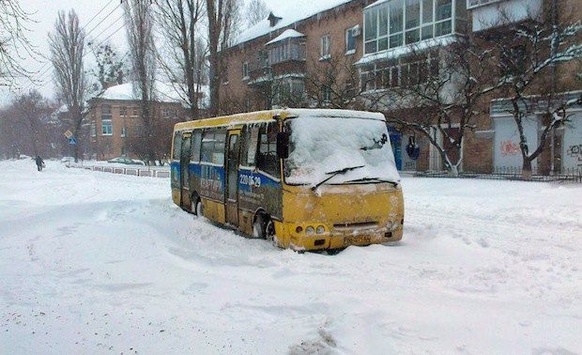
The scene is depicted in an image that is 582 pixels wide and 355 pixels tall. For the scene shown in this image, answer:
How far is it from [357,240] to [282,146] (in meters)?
1.96

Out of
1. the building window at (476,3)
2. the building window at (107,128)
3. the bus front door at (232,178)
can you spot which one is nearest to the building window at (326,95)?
the building window at (476,3)

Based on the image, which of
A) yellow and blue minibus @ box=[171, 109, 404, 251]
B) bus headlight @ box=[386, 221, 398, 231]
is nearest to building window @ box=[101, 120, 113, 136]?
yellow and blue minibus @ box=[171, 109, 404, 251]

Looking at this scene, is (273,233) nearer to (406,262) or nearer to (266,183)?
(266,183)

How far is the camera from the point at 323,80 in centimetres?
2967

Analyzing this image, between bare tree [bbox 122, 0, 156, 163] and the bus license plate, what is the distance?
3022 centimetres

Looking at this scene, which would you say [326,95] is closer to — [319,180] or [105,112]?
[319,180]

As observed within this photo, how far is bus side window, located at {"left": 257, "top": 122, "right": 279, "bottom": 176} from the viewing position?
8.77m

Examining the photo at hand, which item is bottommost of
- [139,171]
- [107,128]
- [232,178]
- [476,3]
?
[139,171]

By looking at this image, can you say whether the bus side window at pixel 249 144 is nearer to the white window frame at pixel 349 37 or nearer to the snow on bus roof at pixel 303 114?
the snow on bus roof at pixel 303 114

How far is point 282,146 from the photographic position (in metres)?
8.22

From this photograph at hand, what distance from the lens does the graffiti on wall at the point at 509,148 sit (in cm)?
2592

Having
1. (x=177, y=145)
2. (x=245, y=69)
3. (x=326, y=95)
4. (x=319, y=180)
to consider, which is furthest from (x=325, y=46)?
(x=319, y=180)

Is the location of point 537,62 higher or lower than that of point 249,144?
higher

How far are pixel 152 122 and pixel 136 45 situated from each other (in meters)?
7.89
